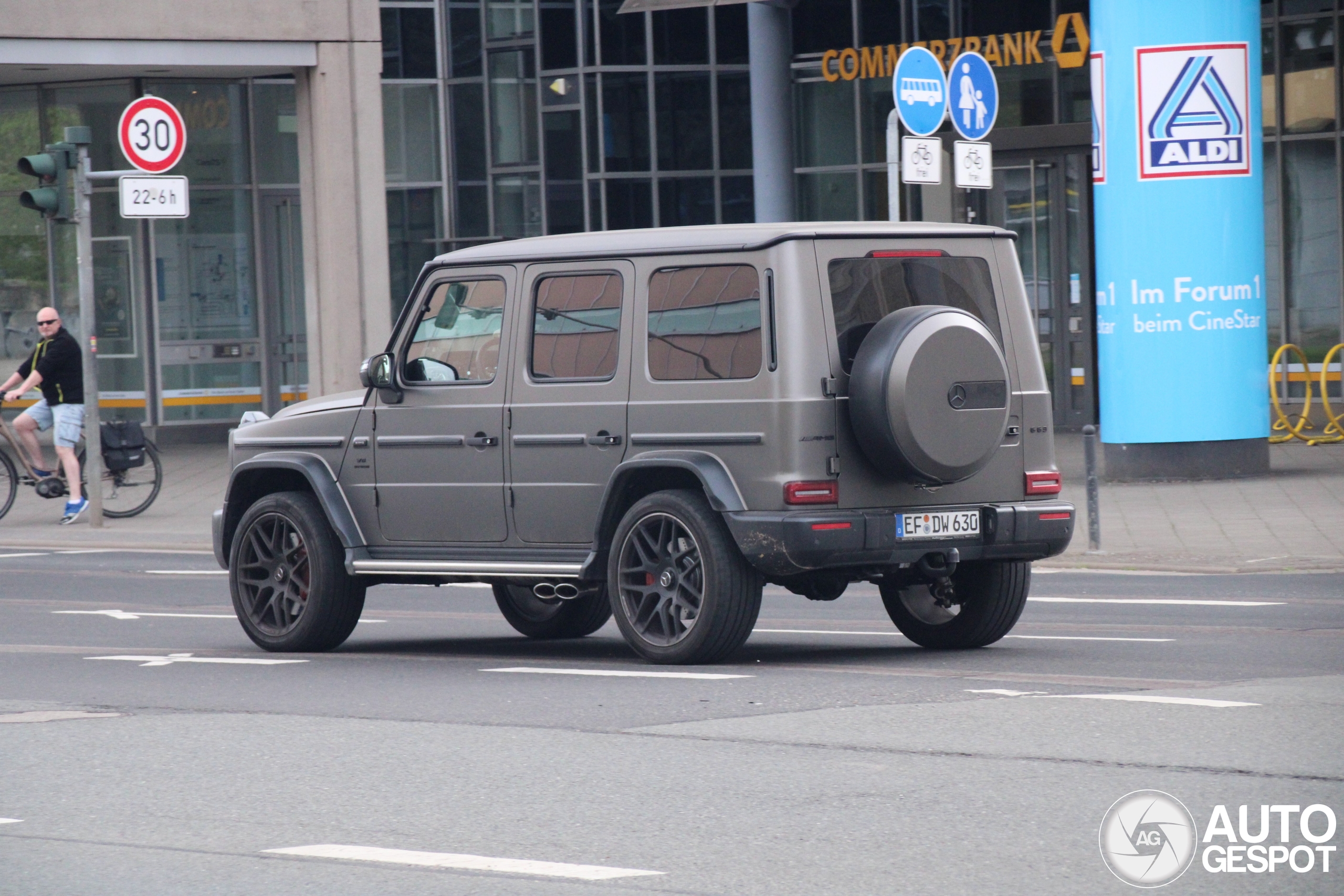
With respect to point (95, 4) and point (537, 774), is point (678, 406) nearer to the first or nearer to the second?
point (537, 774)

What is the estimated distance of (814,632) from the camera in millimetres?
10945

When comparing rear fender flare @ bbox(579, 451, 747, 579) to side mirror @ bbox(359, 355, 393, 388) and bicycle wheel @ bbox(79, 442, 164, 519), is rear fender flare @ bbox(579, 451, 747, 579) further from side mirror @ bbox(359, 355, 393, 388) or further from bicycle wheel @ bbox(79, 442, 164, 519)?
bicycle wheel @ bbox(79, 442, 164, 519)

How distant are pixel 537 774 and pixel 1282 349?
58.7ft

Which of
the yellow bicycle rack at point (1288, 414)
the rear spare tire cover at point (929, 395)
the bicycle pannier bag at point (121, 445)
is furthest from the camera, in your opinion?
the yellow bicycle rack at point (1288, 414)

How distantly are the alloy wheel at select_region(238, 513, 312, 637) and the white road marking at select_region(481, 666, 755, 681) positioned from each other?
137 cm

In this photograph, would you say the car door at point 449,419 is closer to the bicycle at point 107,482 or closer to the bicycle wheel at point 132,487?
the bicycle at point 107,482

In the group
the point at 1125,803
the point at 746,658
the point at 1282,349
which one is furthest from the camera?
the point at 1282,349

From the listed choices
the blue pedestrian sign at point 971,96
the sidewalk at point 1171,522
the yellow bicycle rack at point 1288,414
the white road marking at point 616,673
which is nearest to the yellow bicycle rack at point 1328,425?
the yellow bicycle rack at point 1288,414

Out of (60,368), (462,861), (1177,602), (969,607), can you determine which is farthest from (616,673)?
(60,368)

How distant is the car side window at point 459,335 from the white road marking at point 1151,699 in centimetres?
329

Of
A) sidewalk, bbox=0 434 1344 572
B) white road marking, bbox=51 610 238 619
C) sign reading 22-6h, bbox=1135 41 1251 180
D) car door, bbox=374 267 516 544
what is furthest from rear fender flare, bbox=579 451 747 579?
sign reading 22-6h, bbox=1135 41 1251 180

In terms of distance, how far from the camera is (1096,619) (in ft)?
36.4

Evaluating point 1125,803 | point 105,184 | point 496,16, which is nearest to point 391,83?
point 496,16

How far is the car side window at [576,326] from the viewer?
31.3 feet
